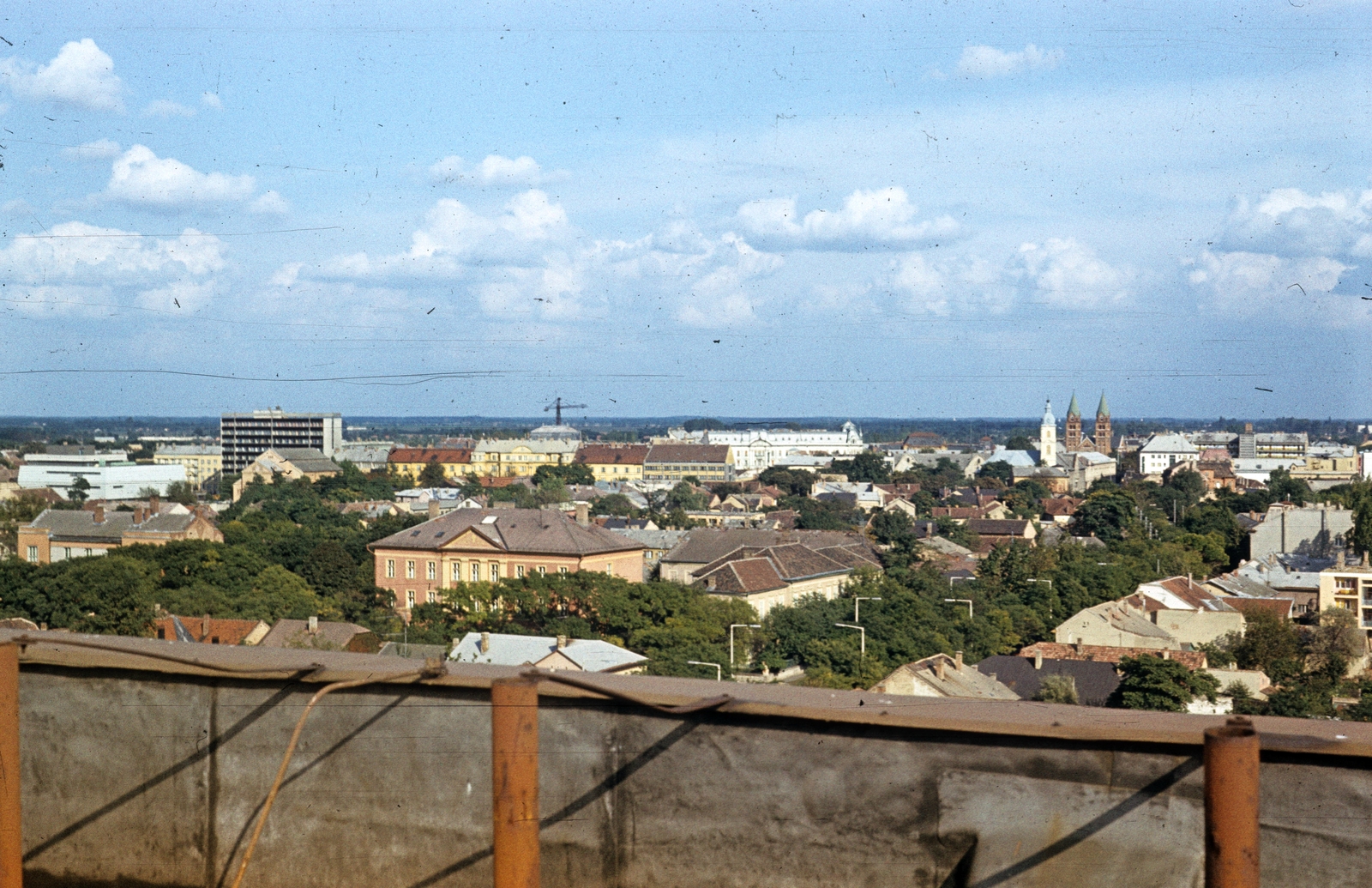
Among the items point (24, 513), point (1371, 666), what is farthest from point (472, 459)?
point (1371, 666)

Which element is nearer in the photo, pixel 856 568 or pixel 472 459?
pixel 856 568

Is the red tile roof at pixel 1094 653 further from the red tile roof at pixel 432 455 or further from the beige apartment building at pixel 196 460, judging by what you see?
the beige apartment building at pixel 196 460

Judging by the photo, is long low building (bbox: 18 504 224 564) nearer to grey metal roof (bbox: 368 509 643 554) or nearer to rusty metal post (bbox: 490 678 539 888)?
grey metal roof (bbox: 368 509 643 554)

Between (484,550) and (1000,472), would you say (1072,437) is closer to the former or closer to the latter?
(1000,472)

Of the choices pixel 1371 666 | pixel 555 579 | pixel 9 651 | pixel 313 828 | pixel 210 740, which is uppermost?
pixel 9 651

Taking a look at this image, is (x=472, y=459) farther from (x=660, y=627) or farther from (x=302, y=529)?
(x=660, y=627)

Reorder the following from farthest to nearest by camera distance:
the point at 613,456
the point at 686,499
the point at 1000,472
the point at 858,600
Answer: the point at 613,456 < the point at 1000,472 < the point at 686,499 < the point at 858,600

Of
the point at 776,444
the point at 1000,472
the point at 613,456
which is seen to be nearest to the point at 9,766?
the point at 1000,472
